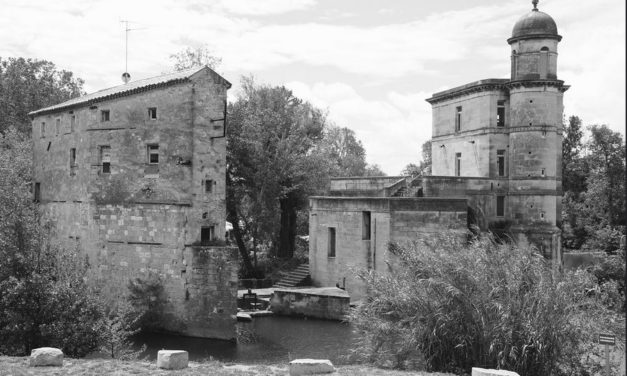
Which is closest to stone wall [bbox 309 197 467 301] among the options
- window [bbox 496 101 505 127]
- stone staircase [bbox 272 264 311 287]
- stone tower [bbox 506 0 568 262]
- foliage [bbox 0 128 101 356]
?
stone staircase [bbox 272 264 311 287]

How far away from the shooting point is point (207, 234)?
27.0m

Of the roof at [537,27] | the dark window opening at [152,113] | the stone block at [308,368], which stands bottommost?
the stone block at [308,368]

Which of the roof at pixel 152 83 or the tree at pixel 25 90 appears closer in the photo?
the roof at pixel 152 83

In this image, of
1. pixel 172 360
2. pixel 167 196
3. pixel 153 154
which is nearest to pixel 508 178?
pixel 167 196

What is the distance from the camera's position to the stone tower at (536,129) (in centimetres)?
3316

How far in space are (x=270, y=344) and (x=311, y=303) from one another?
6429 mm

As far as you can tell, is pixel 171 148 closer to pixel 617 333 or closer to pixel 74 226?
pixel 74 226

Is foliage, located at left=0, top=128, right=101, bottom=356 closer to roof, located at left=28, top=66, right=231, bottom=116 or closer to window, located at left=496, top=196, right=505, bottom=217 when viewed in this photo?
roof, located at left=28, top=66, right=231, bottom=116

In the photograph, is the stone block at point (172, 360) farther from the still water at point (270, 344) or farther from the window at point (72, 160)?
the window at point (72, 160)

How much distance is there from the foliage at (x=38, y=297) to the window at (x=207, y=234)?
7228 mm

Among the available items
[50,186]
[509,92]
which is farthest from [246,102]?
[509,92]

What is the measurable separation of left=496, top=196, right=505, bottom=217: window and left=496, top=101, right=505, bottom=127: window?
397 cm

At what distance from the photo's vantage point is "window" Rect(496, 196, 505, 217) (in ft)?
113

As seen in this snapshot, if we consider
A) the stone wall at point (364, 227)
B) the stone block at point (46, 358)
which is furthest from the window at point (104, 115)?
the stone block at point (46, 358)
